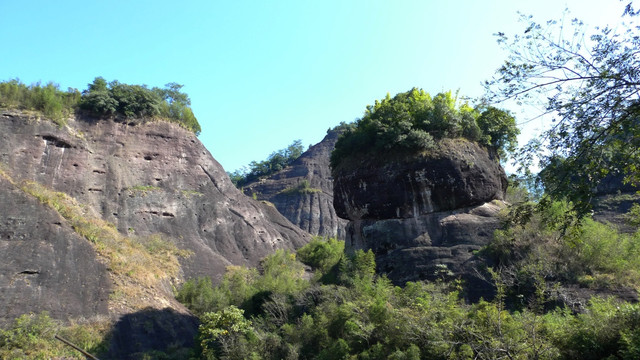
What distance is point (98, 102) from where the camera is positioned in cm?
3450

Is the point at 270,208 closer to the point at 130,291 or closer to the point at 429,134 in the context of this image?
the point at 130,291

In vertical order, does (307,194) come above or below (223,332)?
above

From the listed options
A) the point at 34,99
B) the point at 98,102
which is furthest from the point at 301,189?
the point at 34,99

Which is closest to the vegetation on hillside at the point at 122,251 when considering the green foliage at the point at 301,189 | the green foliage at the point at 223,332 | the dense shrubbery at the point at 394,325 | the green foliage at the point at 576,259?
the dense shrubbery at the point at 394,325

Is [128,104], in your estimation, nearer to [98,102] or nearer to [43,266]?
[98,102]

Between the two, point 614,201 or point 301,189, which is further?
point 301,189

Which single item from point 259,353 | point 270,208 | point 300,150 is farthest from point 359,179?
point 300,150

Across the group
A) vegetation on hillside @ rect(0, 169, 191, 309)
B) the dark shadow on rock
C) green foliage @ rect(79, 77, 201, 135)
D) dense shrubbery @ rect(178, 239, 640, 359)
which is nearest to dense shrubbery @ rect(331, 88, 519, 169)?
dense shrubbery @ rect(178, 239, 640, 359)

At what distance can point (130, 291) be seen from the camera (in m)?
22.5

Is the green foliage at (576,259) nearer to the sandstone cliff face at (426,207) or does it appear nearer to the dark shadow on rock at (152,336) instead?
the sandstone cliff face at (426,207)

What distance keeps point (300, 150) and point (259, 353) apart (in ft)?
214

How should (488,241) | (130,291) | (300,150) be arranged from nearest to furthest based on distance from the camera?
(488,241) → (130,291) → (300,150)

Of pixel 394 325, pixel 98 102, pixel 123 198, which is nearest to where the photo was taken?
pixel 394 325

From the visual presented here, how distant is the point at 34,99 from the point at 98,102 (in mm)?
4091
